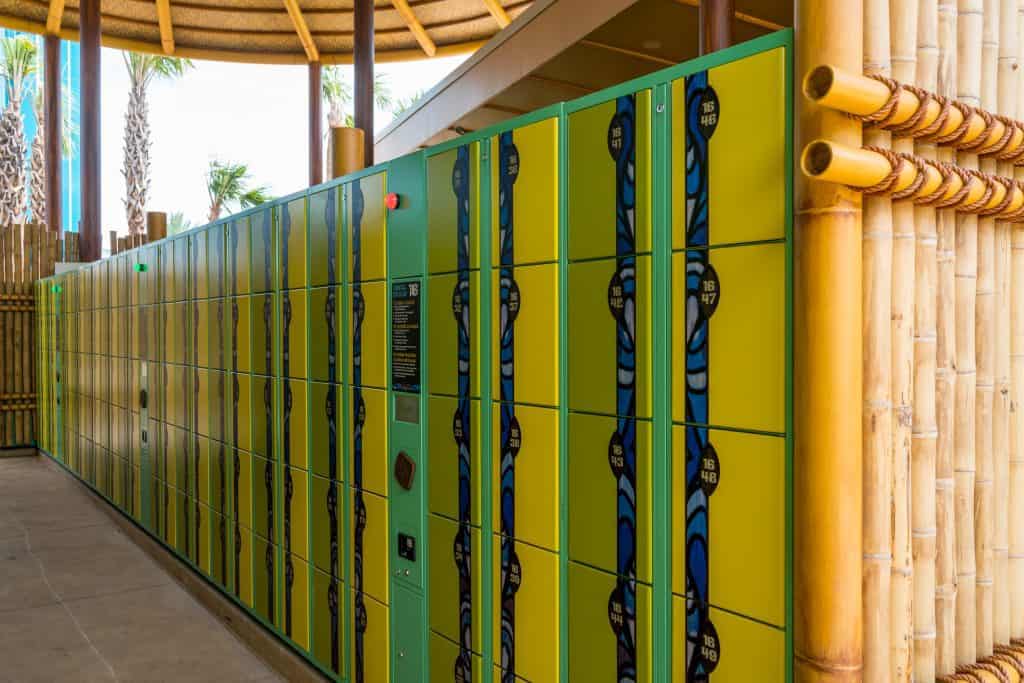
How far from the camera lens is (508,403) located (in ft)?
10.1

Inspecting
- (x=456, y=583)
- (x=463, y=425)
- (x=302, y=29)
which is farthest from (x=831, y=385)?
(x=302, y=29)

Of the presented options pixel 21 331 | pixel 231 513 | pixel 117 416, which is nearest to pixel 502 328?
pixel 231 513

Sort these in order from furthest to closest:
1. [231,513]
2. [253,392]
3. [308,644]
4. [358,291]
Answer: [231,513]
[253,392]
[308,644]
[358,291]

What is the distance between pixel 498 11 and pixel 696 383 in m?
12.9

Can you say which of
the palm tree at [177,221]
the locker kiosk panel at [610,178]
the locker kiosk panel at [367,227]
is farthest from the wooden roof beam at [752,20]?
the palm tree at [177,221]

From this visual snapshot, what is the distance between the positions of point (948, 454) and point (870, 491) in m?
0.39

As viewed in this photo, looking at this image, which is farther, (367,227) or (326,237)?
(326,237)

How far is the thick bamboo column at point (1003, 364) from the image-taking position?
2441 mm

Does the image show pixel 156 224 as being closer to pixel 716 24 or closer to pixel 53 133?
pixel 716 24

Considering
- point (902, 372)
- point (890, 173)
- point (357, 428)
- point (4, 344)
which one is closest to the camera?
point (890, 173)

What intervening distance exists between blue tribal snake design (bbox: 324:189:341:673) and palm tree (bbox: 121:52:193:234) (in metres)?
25.2

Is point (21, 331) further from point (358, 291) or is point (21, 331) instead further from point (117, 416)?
point (358, 291)

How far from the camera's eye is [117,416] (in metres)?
8.45

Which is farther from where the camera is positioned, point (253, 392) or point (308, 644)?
point (253, 392)
